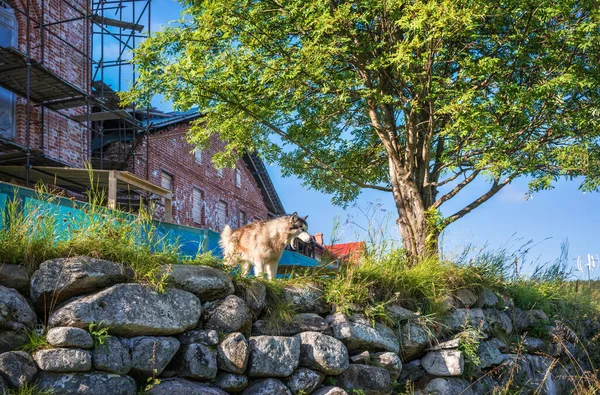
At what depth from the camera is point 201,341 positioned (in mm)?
5777

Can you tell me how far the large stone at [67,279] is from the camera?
531 cm

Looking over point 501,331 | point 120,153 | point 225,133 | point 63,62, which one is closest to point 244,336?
point 501,331

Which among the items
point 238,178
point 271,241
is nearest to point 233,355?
point 271,241

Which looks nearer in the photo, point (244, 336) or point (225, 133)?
point (244, 336)

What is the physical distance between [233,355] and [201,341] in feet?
1.08

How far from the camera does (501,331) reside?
30.2 feet

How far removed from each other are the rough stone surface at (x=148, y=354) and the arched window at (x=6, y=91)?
1424 centimetres

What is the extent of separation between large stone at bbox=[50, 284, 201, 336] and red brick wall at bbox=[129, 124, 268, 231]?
16845mm

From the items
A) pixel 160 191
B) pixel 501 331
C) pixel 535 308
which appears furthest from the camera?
pixel 160 191

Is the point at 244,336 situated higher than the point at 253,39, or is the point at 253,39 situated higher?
the point at 253,39

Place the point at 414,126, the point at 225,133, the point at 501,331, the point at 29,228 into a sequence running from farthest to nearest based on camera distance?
the point at 225,133 → the point at 414,126 → the point at 501,331 → the point at 29,228

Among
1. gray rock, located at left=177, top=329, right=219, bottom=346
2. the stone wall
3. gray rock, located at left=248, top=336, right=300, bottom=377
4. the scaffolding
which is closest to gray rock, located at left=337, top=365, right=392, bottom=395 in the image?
the stone wall

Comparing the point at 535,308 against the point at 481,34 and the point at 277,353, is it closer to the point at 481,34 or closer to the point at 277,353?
the point at 481,34

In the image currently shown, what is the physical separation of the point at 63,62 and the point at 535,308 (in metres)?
16.2
